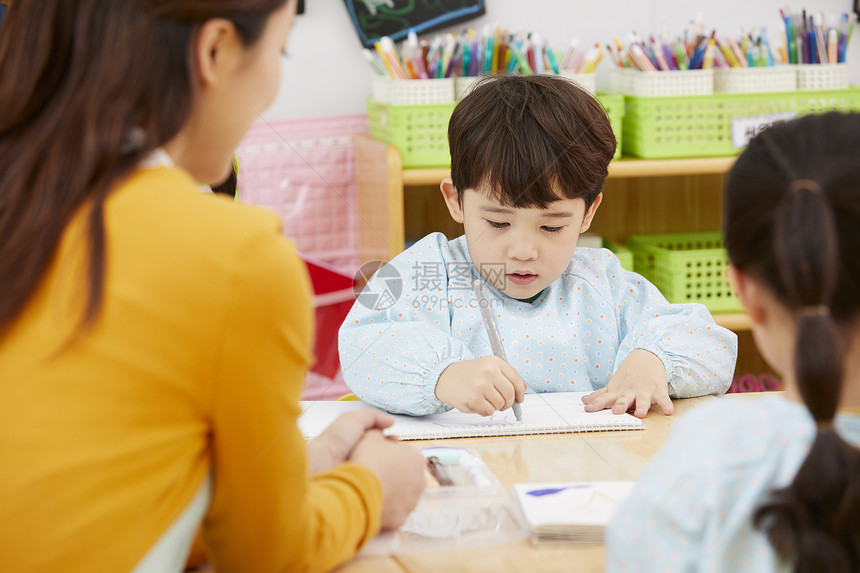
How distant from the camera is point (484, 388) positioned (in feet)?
2.87

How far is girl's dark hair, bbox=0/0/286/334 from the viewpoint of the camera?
461 millimetres

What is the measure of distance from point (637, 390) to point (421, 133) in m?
0.90

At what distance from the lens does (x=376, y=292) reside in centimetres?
74

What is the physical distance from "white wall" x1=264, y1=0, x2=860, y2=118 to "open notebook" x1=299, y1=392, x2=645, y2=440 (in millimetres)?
1156

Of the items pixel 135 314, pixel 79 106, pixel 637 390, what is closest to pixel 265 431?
pixel 135 314

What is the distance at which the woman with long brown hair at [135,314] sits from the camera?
45 cm

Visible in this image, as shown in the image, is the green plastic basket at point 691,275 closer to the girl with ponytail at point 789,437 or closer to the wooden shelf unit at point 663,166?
the wooden shelf unit at point 663,166

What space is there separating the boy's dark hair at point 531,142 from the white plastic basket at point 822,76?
0.85 meters

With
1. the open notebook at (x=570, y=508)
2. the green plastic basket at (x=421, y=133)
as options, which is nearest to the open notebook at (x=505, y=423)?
the open notebook at (x=570, y=508)

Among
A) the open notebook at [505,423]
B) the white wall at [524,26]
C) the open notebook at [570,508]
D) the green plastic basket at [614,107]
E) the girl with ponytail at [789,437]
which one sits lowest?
the open notebook at [505,423]

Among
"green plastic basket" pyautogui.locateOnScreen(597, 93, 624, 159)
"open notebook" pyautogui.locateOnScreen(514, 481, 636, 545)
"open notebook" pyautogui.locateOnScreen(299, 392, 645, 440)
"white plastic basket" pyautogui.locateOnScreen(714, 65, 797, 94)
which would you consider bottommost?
"open notebook" pyautogui.locateOnScreen(299, 392, 645, 440)

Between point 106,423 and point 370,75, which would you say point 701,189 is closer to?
point 370,75

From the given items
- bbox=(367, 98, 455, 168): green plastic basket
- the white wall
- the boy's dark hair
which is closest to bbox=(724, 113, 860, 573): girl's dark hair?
the boy's dark hair

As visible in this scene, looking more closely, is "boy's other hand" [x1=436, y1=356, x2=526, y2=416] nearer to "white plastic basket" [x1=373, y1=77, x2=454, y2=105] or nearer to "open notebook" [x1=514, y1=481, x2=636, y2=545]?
"open notebook" [x1=514, y1=481, x2=636, y2=545]
